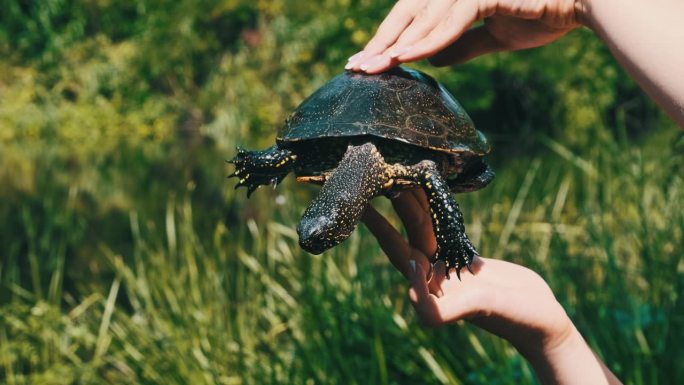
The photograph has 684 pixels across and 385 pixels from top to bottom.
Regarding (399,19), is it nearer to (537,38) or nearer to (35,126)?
(537,38)

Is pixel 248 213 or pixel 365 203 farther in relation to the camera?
pixel 248 213

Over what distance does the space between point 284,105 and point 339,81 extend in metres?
14.4

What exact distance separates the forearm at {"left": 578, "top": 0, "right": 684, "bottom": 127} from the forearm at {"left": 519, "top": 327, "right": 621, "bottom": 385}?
1.84 feet

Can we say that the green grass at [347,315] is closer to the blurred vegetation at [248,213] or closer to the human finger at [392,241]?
the blurred vegetation at [248,213]

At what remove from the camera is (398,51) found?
1.52 m

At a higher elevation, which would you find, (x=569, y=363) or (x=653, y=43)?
(x=653, y=43)

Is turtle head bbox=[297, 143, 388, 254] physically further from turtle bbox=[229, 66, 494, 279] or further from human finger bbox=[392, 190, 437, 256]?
human finger bbox=[392, 190, 437, 256]

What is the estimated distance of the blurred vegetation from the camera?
2.81 metres

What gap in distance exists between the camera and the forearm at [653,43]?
1.28 m

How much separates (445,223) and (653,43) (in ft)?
1.62

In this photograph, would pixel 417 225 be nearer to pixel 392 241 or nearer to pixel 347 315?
pixel 392 241

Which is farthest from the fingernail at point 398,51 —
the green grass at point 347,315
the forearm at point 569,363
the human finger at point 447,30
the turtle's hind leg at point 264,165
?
the green grass at point 347,315

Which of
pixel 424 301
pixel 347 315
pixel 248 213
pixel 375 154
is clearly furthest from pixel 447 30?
pixel 248 213

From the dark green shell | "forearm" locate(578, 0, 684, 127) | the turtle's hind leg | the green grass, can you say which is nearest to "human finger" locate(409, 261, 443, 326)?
the dark green shell
